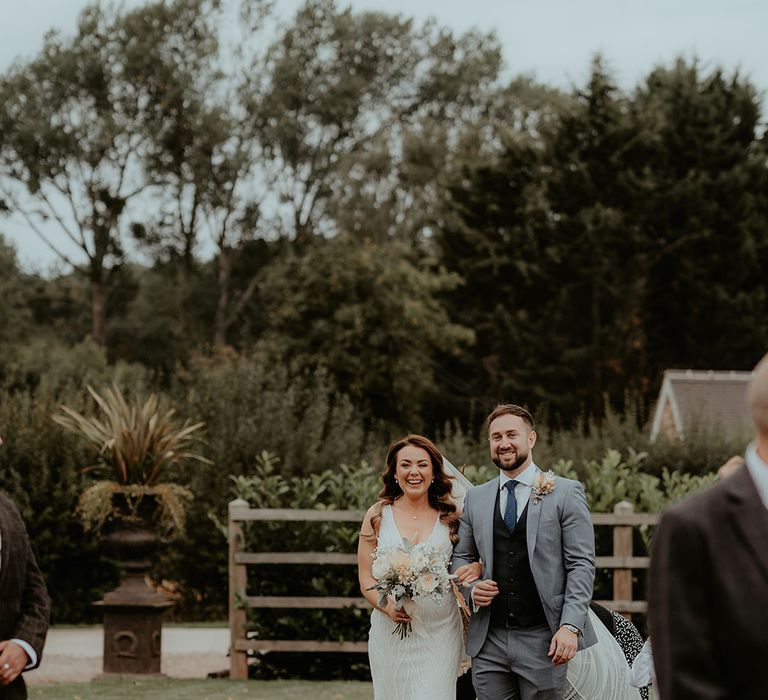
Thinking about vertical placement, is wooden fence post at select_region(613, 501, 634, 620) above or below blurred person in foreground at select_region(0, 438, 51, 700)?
below

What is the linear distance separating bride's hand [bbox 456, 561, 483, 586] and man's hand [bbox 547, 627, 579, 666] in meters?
0.52

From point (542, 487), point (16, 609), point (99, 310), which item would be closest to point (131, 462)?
point (542, 487)

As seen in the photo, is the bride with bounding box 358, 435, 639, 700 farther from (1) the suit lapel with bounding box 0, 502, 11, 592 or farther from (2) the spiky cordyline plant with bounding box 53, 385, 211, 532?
(2) the spiky cordyline plant with bounding box 53, 385, 211, 532

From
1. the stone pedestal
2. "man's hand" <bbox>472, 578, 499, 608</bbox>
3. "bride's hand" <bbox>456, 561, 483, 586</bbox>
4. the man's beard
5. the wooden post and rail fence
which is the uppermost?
the man's beard

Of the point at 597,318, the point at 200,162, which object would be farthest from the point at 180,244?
the point at 597,318

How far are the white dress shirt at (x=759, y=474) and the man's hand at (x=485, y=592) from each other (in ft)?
11.3

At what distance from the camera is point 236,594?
12562mm

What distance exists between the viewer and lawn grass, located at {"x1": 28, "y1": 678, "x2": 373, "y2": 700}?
1127cm

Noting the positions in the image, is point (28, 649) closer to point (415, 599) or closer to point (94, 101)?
point (415, 599)

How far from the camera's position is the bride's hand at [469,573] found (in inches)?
248

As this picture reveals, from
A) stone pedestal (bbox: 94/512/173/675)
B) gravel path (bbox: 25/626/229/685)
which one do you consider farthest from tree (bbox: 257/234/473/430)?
stone pedestal (bbox: 94/512/173/675)

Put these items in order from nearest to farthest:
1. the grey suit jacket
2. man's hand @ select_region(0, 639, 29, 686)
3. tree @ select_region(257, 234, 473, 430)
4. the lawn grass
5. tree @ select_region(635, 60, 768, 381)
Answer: man's hand @ select_region(0, 639, 29, 686), the grey suit jacket, the lawn grass, tree @ select_region(257, 234, 473, 430), tree @ select_region(635, 60, 768, 381)

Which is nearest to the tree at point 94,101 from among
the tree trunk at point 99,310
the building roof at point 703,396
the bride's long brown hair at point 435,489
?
the tree trunk at point 99,310

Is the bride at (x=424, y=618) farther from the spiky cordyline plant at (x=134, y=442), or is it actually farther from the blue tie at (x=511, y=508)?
the spiky cordyline plant at (x=134, y=442)
